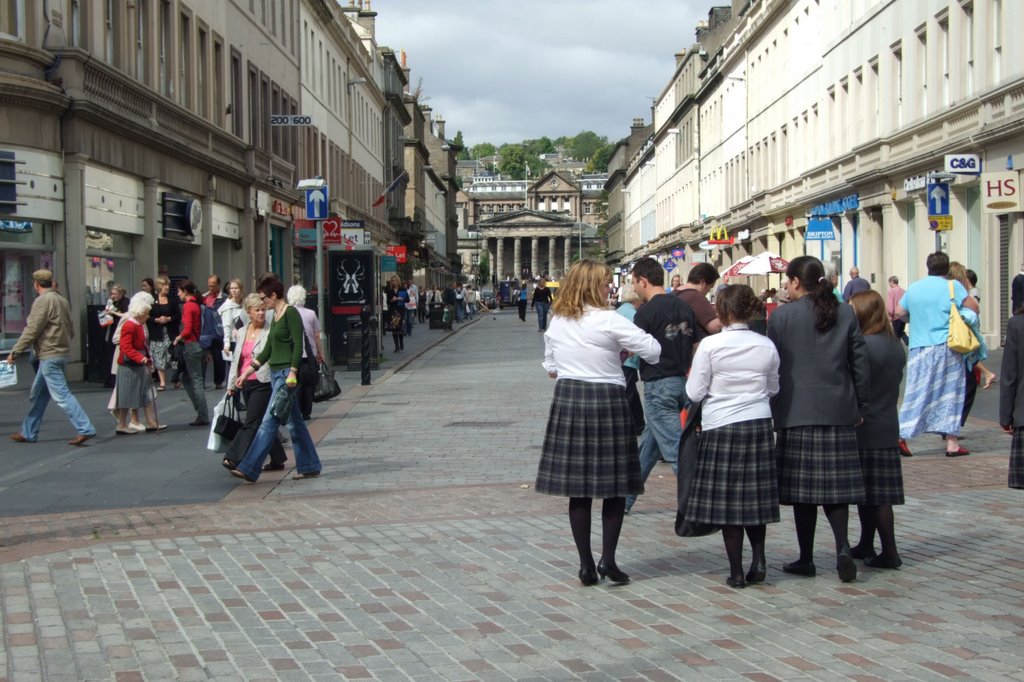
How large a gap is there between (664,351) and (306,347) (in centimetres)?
429

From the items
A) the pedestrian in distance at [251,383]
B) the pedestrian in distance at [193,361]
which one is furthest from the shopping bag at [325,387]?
the pedestrian in distance at [251,383]

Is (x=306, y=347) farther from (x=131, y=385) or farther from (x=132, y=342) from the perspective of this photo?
(x=131, y=385)

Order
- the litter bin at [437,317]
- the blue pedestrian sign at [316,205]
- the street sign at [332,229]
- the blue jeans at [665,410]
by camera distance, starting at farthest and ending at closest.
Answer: the litter bin at [437,317] → the street sign at [332,229] → the blue pedestrian sign at [316,205] → the blue jeans at [665,410]

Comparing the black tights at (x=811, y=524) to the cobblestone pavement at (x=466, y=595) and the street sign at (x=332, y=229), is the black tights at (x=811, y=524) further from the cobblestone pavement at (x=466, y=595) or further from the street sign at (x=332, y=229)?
the street sign at (x=332, y=229)

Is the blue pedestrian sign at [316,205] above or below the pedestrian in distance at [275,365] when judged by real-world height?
above

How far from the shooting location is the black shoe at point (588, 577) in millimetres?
7500

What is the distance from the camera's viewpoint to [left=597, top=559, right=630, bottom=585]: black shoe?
7508 mm

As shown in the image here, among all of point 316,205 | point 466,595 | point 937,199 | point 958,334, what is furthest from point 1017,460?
point 316,205

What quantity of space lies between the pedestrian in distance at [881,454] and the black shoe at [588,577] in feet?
5.22

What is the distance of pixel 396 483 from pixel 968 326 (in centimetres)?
545

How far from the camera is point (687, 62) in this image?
284 feet

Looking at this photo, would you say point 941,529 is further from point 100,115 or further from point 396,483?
point 100,115

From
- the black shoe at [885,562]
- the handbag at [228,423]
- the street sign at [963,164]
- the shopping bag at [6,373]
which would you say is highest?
the street sign at [963,164]

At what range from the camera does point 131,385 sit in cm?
1527
